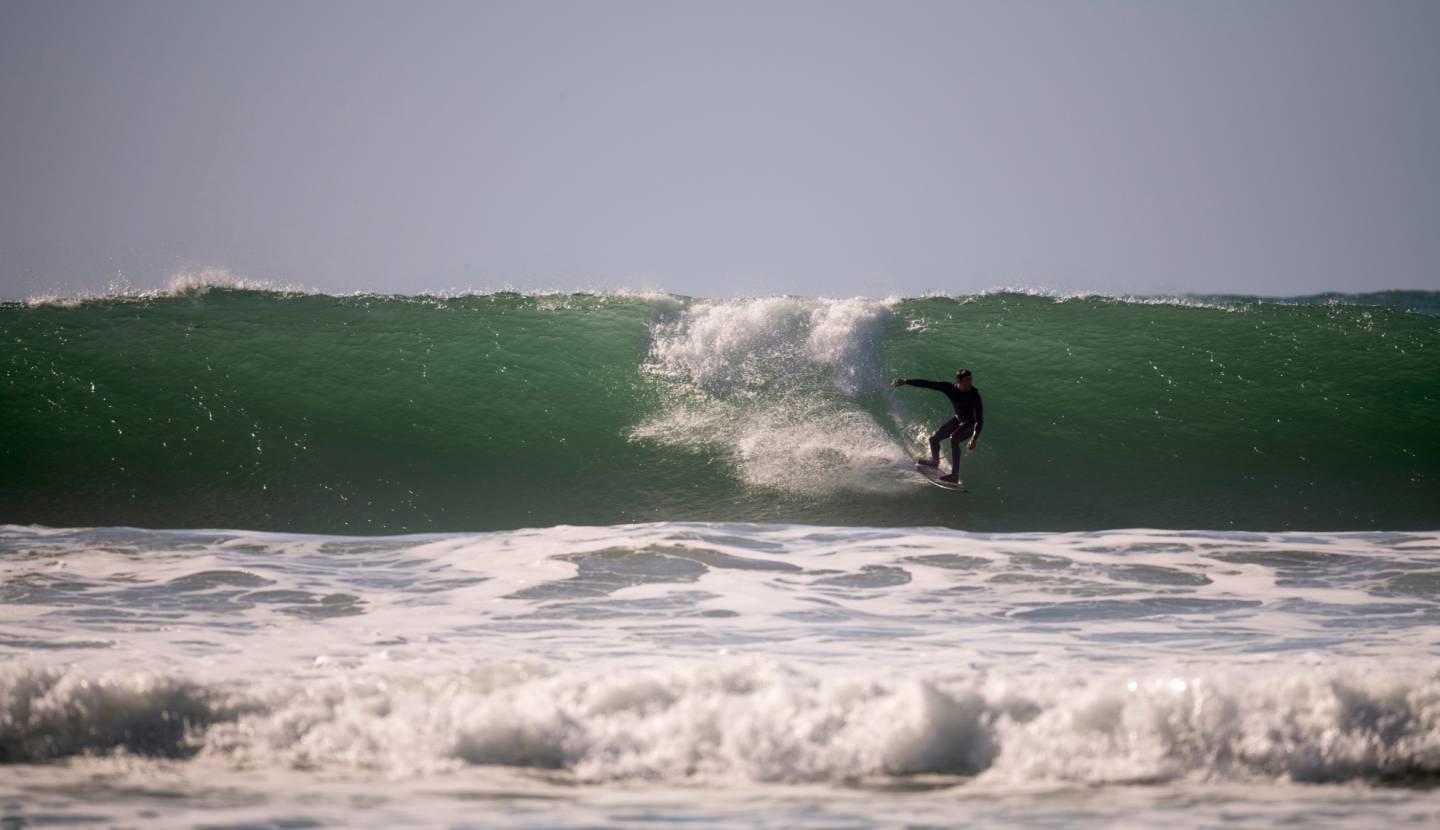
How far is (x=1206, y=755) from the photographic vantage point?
457 cm

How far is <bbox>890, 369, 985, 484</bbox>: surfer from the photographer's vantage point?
35.7 ft

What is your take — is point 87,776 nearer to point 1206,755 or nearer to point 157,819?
point 157,819

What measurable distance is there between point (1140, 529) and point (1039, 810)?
6.47 meters

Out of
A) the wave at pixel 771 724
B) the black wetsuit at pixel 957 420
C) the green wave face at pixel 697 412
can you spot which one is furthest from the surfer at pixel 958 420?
the wave at pixel 771 724

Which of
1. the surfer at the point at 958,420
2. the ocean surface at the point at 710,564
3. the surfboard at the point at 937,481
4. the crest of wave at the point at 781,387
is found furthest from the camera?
the crest of wave at the point at 781,387

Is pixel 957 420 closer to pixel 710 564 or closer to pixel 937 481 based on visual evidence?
pixel 937 481

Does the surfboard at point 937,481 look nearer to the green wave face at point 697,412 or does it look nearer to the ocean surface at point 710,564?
the green wave face at point 697,412

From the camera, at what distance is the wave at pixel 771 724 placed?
15.0 ft

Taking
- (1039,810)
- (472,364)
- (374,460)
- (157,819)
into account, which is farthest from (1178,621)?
(472,364)

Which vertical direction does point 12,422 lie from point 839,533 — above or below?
above

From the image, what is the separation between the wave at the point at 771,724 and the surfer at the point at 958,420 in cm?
584

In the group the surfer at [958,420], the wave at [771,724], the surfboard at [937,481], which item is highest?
the surfer at [958,420]

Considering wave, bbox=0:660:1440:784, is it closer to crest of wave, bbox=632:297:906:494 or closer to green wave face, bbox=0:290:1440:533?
green wave face, bbox=0:290:1440:533

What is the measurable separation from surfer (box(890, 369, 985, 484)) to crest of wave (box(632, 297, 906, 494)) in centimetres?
44
